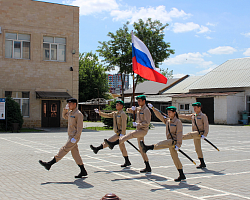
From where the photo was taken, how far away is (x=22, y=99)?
89.4 feet

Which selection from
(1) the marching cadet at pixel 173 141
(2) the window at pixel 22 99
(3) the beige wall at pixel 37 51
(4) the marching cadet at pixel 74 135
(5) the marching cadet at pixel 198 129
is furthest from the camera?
(2) the window at pixel 22 99

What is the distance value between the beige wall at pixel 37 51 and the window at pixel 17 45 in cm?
39

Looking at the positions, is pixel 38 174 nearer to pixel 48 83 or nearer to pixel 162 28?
pixel 48 83

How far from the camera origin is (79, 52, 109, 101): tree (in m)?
63.1

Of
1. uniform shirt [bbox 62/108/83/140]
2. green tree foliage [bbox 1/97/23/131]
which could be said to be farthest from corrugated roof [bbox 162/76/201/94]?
uniform shirt [bbox 62/108/83/140]

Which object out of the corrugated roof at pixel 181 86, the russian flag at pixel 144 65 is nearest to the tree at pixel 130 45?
the corrugated roof at pixel 181 86

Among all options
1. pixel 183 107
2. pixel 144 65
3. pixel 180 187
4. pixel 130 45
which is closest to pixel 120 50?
pixel 130 45

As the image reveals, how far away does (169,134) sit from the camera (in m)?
7.88

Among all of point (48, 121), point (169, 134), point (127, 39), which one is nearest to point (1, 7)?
point (48, 121)

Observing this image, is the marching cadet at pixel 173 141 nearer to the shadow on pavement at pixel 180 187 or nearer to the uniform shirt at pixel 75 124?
the shadow on pavement at pixel 180 187

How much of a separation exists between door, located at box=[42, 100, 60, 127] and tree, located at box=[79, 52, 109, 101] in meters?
32.9

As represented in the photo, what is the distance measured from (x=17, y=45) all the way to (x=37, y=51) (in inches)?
66.8

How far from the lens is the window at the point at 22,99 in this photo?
1060 inches

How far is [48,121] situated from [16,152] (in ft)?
53.2
